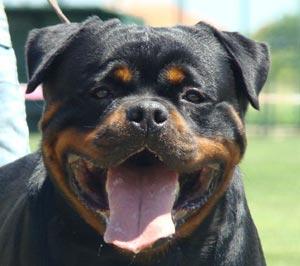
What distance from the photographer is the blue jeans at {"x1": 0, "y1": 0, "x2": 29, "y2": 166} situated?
225 inches

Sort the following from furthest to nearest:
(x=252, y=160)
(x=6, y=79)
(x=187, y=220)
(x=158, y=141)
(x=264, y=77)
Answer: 1. (x=252, y=160)
2. (x=6, y=79)
3. (x=264, y=77)
4. (x=187, y=220)
5. (x=158, y=141)

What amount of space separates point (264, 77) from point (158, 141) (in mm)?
812

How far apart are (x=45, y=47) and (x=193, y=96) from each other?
711 mm

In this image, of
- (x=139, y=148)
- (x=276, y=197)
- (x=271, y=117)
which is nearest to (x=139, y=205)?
(x=139, y=148)

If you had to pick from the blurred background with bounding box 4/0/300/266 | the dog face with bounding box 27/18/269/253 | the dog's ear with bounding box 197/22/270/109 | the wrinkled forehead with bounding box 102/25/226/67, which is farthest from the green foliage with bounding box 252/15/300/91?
the dog face with bounding box 27/18/269/253

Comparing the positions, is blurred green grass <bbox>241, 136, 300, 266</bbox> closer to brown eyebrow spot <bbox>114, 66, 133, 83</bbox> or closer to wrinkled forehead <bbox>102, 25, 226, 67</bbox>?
wrinkled forehead <bbox>102, 25, 226, 67</bbox>

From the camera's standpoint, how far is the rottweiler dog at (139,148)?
388cm

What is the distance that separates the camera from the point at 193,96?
402 centimetres

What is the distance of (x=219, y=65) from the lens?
4160 mm

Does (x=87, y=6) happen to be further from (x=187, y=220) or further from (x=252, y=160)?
(x=187, y=220)

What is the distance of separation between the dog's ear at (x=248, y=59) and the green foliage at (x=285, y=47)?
2231 centimetres

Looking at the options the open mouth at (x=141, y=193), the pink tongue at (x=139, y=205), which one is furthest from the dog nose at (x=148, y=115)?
the pink tongue at (x=139, y=205)

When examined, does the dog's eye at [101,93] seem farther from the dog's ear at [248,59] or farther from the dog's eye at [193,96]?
the dog's ear at [248,59]

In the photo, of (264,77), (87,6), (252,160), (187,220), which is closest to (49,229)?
(187,220)
